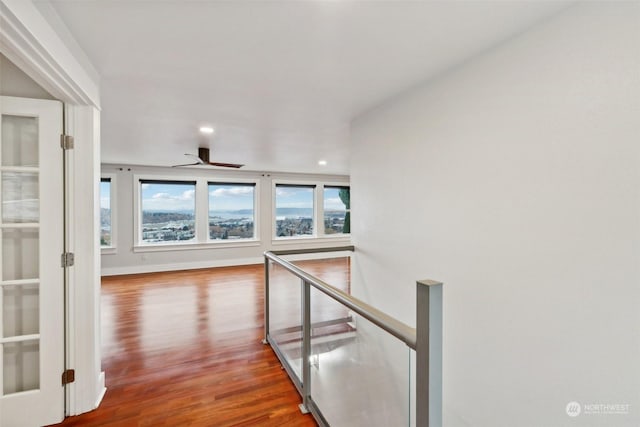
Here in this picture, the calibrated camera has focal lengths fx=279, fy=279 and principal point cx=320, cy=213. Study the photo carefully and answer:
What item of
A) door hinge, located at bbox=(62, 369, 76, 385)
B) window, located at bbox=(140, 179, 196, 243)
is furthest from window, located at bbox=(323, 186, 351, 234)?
door hinge, located at bbox=(62, 369, 76, 385)

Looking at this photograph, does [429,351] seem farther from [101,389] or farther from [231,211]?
[231,211]

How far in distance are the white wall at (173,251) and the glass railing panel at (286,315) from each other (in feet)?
14.1

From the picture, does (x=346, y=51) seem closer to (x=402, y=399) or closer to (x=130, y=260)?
(x=402, y=399)

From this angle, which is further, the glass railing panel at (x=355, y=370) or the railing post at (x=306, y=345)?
the railing post at (x=306, y=345)

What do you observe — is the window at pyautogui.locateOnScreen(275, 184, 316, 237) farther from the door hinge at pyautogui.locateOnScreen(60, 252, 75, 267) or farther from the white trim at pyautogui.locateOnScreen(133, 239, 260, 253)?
the door hinge at pyautogui.locateOnScreen(60, 252, 75, 267)

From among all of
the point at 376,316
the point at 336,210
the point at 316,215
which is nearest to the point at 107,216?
the point at 316,215

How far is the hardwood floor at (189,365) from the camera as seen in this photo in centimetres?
188

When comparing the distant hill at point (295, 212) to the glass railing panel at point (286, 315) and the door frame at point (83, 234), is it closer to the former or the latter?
the glass railing panel at point (286, 315)

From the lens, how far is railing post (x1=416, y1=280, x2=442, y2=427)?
91cm

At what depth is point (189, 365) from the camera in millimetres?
2494

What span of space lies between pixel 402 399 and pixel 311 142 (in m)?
3.50

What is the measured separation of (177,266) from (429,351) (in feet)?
21.7

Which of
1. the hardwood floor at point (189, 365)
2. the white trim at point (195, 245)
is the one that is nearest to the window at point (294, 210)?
the white trim at point (195, 245)

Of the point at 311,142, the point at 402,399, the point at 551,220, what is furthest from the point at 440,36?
the point at 311,142
